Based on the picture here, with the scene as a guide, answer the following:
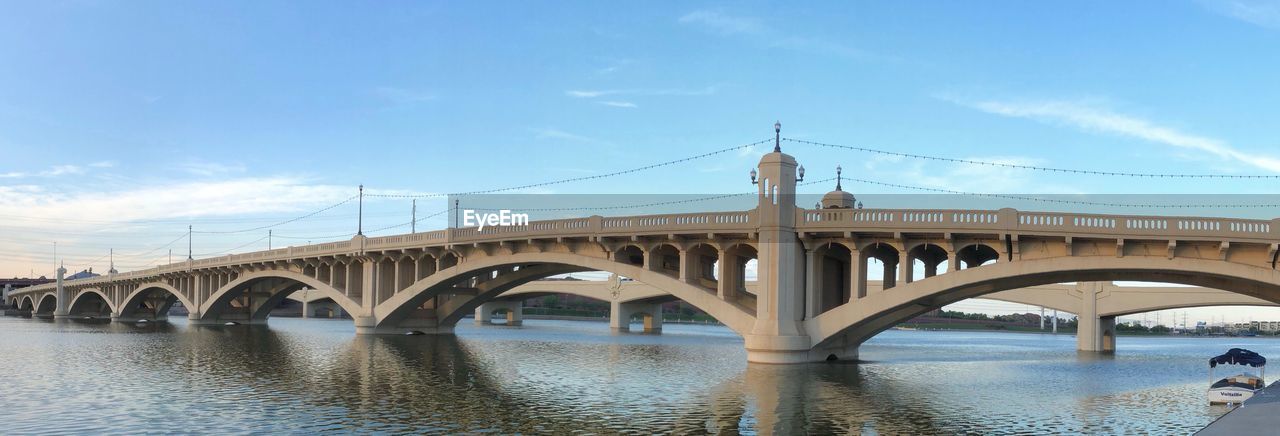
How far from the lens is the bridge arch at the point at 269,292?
3398 inches

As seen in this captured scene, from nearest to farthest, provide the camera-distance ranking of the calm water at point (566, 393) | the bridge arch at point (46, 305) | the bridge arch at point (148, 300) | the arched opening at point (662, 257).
Result: the calm water at point (566, 393) → the arched opening at point (662, 257) → the bridge arch at point (148, 300) → the bridge arch at point (46, 305)

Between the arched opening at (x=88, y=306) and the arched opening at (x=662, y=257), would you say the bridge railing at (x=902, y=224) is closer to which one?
the arched opening at (x=662, y=257)

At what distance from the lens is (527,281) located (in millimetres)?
73625

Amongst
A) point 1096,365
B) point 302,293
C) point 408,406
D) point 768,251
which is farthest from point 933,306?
point 302,293

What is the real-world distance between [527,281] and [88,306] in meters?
126

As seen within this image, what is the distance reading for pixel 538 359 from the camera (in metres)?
56.1

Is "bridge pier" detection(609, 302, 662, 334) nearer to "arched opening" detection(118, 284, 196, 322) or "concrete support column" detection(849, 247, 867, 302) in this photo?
"arched opening" detection(118, 284, 196, 322)

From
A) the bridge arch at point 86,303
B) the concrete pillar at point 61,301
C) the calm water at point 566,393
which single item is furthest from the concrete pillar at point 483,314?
the calm water at point 566,393

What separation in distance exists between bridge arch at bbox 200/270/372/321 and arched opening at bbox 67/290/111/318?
5466cm

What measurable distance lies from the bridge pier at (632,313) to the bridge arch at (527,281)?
33377 mm

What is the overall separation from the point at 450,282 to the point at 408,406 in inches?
1609

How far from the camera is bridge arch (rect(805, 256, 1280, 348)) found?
39219 millimetres

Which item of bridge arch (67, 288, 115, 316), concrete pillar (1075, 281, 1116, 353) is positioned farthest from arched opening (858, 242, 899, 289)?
bridge arch (67, 288, 115, 316)

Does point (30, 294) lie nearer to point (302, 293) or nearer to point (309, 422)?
point (302, 293)
